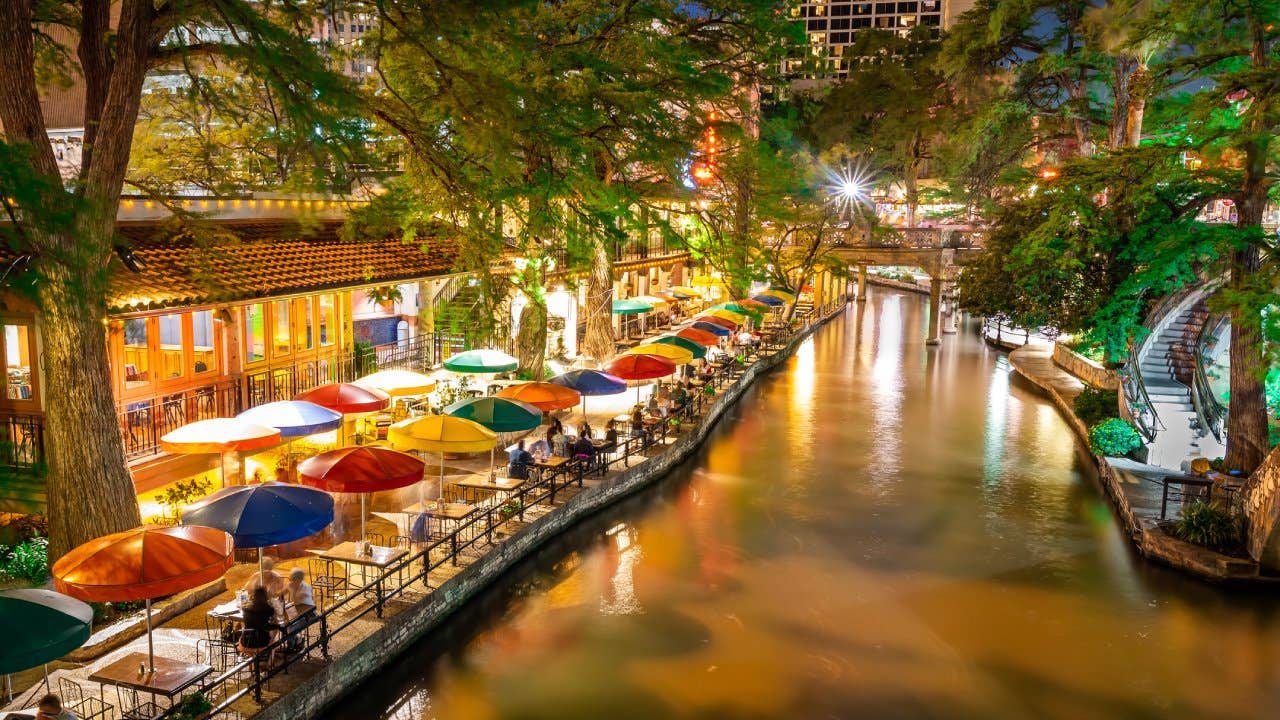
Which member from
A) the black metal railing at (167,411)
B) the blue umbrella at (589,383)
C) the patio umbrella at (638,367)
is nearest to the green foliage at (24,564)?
the black metal railing at (167,411)

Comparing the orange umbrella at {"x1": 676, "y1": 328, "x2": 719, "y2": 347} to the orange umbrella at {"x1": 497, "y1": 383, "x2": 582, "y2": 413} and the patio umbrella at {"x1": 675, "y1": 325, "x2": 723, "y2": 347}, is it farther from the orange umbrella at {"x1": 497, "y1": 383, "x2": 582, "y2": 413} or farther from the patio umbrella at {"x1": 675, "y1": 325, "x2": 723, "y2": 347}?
the orange umbrella at {"x1": 497, "y1": 383, "x2": 582, "y2": 413}

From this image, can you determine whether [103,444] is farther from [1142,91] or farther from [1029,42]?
[1029,42]

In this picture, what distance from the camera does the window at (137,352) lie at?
1695 centimetres

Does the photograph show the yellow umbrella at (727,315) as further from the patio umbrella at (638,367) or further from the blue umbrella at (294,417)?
the blue umbrella at (294,417)

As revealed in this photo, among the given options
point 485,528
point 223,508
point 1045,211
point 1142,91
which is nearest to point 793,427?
point 1045,211

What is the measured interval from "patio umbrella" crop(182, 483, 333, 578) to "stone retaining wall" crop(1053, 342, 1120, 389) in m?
25.5

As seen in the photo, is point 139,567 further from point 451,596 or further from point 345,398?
point 345,398

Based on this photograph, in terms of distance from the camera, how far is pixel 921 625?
48.2 ft

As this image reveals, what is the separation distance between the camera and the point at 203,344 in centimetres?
1823

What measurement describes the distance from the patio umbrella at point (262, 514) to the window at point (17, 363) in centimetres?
495

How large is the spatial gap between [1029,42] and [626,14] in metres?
Result: 28.3

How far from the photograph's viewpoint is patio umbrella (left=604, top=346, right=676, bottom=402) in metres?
24.4

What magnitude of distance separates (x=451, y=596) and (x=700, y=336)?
1879 centimetres

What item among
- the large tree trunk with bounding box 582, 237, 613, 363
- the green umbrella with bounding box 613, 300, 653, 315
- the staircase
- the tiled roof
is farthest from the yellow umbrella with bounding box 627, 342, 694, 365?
the staircase
